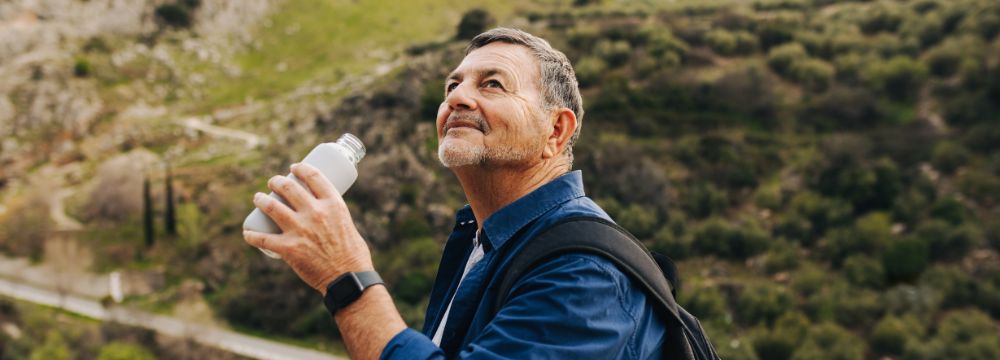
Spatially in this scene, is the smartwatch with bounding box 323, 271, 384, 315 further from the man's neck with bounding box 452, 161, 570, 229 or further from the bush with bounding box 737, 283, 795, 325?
the bush with bounding box 737, 283, 795, 325

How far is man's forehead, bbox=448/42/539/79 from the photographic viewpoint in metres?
2.53

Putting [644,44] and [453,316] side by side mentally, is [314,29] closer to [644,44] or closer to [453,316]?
[644,44]

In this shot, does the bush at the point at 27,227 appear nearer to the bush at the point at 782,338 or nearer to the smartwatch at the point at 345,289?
the bush at the point at 782,338

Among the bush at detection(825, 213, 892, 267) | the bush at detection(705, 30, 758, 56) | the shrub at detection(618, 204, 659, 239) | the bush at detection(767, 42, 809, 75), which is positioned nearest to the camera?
the bush at detection(825, 213, 892, 267)

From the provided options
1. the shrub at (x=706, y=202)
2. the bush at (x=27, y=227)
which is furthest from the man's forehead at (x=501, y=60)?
the bush at (x=27, y=227)

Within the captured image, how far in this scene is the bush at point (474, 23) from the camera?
5166 cm

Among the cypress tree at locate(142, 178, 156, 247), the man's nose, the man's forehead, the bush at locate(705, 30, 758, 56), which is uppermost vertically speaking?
the man's forehead

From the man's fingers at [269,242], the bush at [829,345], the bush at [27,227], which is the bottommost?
the bush at [27,227]

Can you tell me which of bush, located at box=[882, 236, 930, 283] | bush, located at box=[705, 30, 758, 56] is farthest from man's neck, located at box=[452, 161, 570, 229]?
bush, located at box=[705, 30, 758, 56]

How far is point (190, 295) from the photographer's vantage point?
1401 inches

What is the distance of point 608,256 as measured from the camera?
1971mm

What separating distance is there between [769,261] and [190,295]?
26.6 m

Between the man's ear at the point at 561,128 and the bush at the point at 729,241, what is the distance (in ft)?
103

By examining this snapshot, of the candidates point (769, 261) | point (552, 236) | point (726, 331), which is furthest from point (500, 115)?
point (769, 261)
